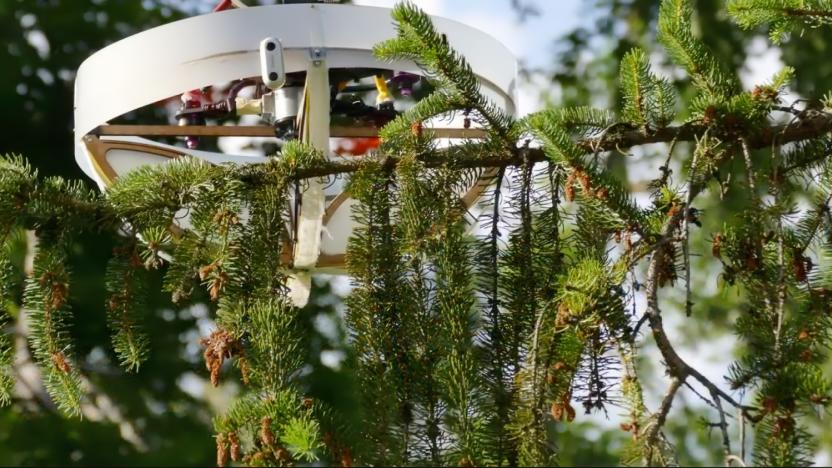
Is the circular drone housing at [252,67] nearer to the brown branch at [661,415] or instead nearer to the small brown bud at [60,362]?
the small brown bud at [60,362]

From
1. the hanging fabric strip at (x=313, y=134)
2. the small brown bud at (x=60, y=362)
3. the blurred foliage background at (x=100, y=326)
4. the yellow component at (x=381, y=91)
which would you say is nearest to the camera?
the small brown bud at (x=60, y=362)

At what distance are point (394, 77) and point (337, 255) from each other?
319 mm

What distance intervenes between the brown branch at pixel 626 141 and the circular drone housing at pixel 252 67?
0.15 metres

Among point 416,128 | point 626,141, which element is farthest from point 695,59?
point 416,128

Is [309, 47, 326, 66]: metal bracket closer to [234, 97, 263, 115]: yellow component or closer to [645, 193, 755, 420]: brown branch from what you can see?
[234, 97, 263, 115]: yellow component

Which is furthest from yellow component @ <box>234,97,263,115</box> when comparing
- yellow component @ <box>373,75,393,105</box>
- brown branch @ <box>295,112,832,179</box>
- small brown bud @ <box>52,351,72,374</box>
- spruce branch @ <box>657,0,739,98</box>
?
spruce branch @ <box>657,0,739,98</box>

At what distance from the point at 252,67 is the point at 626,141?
1.79 feet

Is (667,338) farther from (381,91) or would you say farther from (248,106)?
(248,106)

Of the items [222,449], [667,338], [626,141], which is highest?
[626,141]

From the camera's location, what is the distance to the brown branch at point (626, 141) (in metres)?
1.79

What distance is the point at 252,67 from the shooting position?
6.43ft

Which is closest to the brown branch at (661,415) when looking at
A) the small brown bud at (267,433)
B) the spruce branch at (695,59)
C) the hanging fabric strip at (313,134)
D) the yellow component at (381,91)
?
the small brown bud at (267,433)

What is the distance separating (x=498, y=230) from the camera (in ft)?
5.87

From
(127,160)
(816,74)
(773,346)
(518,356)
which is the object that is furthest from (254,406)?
(816,74)
